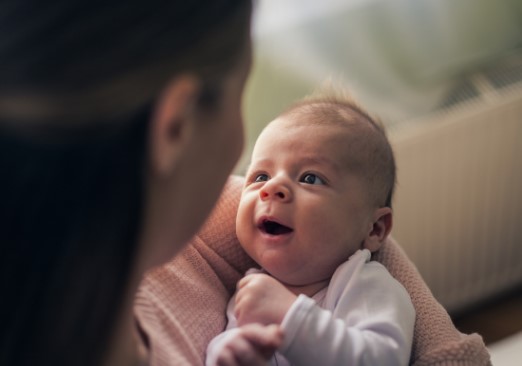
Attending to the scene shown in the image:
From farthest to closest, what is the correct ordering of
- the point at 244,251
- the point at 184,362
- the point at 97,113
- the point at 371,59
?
the point at 371,59, the point at 244,251, the point at 184,362, the point at 97,113

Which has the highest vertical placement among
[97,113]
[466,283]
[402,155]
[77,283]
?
[97,113]

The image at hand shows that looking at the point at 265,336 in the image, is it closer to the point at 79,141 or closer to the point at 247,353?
the point at 247,353

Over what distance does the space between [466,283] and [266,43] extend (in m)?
0.96

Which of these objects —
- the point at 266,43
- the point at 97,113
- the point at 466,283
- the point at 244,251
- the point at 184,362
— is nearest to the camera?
the point at 97,113

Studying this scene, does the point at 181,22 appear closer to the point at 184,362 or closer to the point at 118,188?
the point at 118,188

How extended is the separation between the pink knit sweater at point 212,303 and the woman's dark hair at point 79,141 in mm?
249

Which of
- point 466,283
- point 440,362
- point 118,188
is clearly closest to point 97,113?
point 118,188

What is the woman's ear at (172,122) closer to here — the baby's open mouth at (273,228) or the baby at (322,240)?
the baby at (322,240)

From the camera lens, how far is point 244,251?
1.13m

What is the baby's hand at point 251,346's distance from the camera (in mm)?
792

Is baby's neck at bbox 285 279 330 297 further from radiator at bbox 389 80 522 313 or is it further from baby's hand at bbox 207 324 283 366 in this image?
radiator at bbox 389 80 522 313

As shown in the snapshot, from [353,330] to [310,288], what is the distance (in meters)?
0.16

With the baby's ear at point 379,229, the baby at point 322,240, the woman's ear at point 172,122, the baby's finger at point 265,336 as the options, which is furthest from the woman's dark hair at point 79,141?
the baby's ear at point 379,229

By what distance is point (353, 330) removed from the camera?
0.94 m
